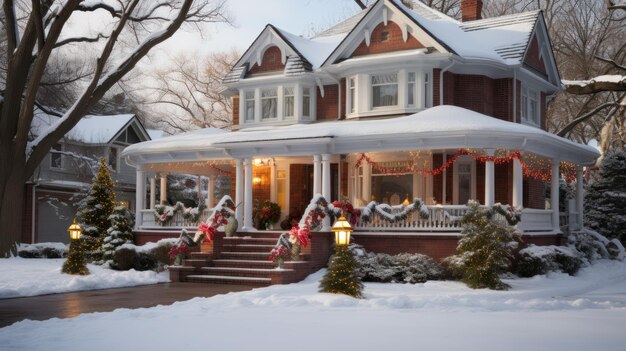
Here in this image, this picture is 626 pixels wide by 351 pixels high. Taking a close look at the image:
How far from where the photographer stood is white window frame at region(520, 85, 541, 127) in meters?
26.0

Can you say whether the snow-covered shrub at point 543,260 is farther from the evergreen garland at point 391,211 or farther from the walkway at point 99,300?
the walkway at point 99,300

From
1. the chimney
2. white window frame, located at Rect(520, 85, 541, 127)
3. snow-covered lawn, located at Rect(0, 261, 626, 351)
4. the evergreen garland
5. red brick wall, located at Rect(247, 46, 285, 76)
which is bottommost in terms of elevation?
snow-covered lawn, located at Rect(0, 261, 626, 351)

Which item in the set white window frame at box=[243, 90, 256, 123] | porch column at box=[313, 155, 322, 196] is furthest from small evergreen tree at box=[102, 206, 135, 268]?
porch column at box=[313, 155, 322, 196]

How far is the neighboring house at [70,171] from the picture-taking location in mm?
34750

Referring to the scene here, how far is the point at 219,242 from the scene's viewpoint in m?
20.8

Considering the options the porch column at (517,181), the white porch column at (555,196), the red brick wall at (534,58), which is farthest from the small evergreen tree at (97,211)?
the red brick wall at (534,58)

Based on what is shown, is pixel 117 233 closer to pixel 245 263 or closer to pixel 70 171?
pixel 245 263

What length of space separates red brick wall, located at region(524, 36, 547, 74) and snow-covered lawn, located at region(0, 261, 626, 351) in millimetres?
11244

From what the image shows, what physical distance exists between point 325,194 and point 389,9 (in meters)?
7.35

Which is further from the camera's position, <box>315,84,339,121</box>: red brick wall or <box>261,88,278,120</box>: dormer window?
<box>261,88,278,120</box>: dormer window

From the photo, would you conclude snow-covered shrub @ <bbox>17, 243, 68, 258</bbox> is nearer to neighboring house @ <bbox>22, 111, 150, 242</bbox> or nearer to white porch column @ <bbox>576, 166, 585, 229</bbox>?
neighboring house @ <bbox>22, 111, 150, 242</bbox>

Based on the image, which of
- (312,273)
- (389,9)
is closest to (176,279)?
(312,273)

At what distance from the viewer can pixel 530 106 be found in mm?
26703

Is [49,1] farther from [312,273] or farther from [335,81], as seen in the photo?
[312,273]
